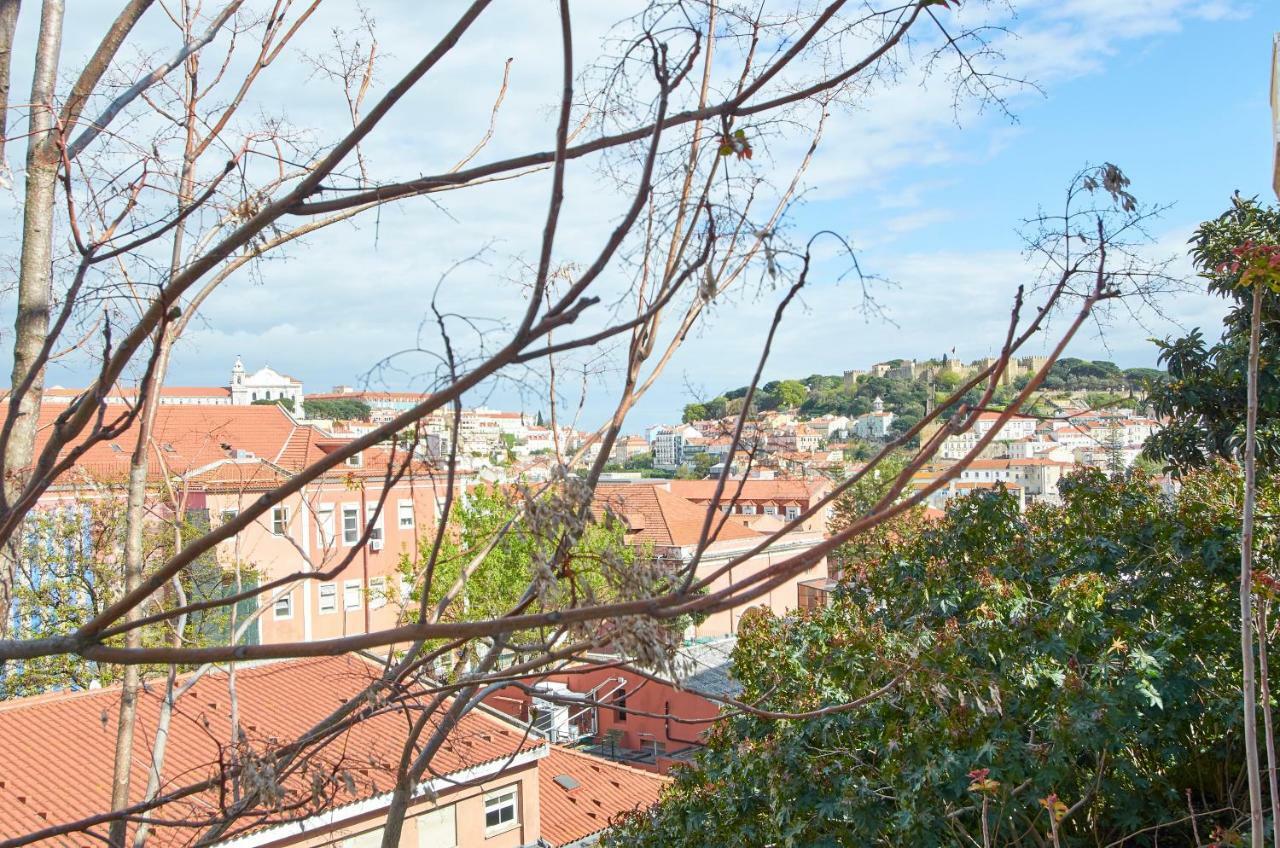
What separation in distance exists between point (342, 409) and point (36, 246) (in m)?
0.81

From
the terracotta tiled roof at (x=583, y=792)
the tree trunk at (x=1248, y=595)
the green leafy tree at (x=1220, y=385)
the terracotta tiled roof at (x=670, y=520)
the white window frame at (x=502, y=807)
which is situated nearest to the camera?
the tree trunk at (x=1248, y=595)

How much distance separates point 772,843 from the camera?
4.90m

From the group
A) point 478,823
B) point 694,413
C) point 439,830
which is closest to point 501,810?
point 478,823

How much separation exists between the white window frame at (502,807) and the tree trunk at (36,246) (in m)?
10.3

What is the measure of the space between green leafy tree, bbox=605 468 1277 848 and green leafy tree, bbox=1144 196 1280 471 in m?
0.46

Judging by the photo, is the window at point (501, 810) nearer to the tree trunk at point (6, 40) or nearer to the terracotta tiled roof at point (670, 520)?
the terracotta tiled roof at point (670, 520)

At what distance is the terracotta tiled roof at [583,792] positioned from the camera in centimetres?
1322

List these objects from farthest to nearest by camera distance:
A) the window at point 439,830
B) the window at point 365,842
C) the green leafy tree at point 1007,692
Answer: the window at point 439,830 → the window at point 365,842 → the green leafy tree at point 1007,692

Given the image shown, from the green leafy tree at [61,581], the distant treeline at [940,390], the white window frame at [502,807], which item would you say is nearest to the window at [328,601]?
the green leafy tree at [61,581]

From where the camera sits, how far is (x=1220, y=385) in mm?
6387

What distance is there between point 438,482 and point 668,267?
65 cm

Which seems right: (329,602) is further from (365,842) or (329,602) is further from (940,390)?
(940,390)

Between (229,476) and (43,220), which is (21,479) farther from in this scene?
(229,476)

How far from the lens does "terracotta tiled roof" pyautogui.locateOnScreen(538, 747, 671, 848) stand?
13219 millimetres
